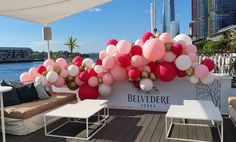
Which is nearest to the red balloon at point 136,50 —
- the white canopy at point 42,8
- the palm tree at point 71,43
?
the white canopy at point 42,8

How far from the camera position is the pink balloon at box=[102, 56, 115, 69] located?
4.92m

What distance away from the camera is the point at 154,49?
4.43 m

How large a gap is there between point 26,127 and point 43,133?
0.99 feet

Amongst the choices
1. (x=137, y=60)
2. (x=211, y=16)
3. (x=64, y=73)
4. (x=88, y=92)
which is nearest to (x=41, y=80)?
(x=64, y=73)

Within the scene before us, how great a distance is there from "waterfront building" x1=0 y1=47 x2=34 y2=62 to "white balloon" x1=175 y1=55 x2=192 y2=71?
33.0 metres

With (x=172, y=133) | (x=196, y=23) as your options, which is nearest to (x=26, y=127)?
(x=172, y=133)

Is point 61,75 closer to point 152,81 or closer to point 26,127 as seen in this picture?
point 26,127

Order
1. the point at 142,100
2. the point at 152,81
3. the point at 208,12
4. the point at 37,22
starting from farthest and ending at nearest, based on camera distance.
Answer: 1. the point at 208,12
2. the point at 37,22
3. the point at 142,100
4. the point at 152,81

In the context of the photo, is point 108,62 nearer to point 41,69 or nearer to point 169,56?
point 169,56

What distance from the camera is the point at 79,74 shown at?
5.34 m

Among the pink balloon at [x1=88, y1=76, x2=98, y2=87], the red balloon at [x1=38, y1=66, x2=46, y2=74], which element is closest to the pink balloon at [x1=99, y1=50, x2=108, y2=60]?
the pink balloon at [x1=88, y1=76, x2=98, y2=87]

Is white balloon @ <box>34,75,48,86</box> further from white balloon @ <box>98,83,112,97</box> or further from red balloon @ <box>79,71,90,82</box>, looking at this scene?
white balloon @ <box>98,83,112,97</box>

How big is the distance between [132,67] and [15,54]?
3495 centimetres

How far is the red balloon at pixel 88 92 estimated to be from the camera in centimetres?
523
